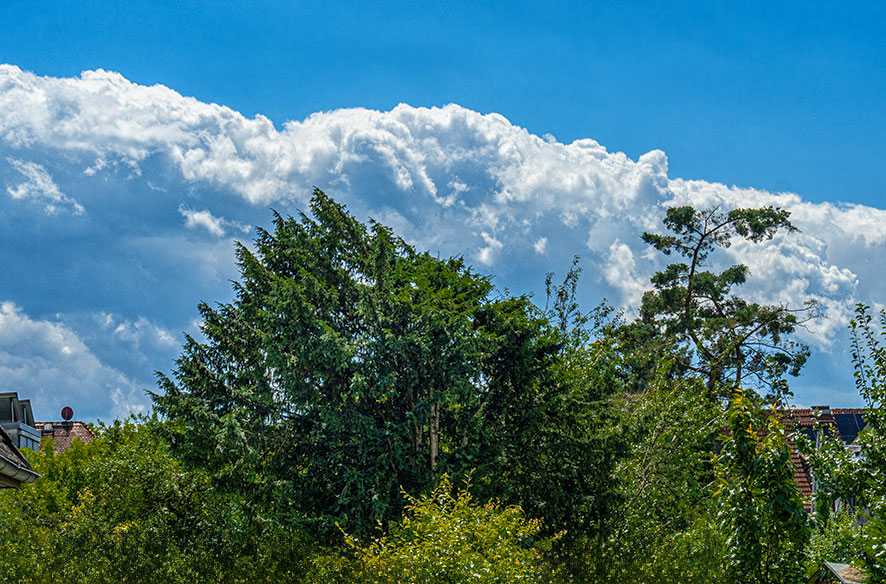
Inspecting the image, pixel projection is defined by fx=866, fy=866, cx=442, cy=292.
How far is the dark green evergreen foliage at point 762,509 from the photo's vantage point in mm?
10164

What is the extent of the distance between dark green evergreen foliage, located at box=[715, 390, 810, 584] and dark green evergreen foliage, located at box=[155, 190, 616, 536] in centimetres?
1047

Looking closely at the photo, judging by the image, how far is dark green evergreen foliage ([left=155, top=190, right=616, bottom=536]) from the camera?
67.7ft

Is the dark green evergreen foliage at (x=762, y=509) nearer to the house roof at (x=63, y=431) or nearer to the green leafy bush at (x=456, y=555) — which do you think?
the green leafy bush at (x=456, y=555)

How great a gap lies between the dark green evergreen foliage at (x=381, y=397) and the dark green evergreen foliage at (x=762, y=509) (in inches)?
412

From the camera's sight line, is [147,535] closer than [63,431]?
Yes

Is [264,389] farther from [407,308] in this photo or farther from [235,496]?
[407,308]

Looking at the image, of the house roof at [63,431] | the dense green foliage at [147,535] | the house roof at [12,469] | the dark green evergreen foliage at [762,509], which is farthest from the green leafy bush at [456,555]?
the house roof at [63,431]

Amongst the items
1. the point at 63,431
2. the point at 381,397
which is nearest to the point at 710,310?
the point at 381,397

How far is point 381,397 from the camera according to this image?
68.6ft

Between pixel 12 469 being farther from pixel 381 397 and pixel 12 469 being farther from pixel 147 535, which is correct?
pixel 147 535

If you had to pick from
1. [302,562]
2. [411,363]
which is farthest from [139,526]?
[411,363]

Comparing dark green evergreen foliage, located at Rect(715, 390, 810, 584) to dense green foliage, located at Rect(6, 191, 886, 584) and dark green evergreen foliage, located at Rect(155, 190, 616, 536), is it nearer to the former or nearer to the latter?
dense green foliage, located at Rect(6, 191, 886, 584)

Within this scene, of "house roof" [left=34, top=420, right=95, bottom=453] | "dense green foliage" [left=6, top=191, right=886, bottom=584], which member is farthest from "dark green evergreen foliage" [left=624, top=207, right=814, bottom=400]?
Result: "house roof" [left=34, top=420, right=95, bottom=453]

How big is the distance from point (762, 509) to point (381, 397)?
11904 millimetres
